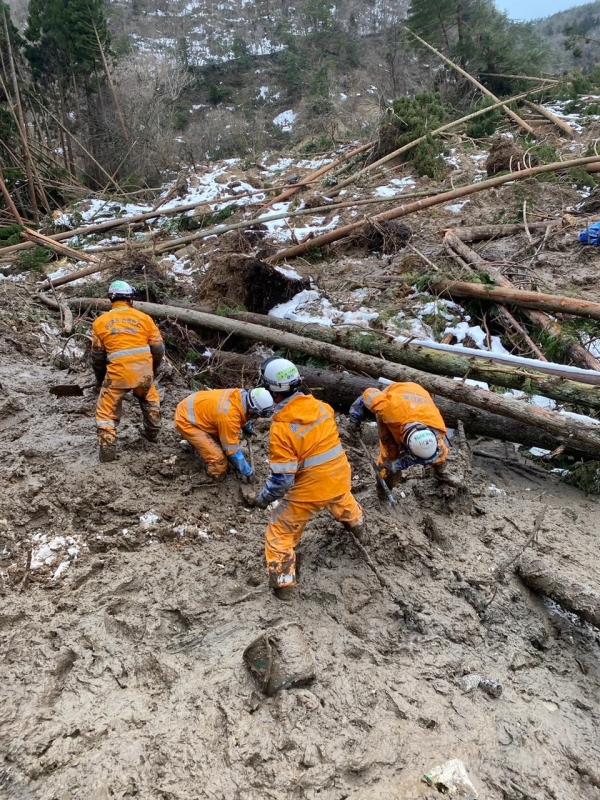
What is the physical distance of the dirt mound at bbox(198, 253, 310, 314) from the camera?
277 inches

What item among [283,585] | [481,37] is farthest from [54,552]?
[481,37]

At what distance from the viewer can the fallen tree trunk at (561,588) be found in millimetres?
2959

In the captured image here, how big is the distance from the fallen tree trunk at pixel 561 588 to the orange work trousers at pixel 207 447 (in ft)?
8.08

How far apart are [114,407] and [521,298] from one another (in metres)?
4.83

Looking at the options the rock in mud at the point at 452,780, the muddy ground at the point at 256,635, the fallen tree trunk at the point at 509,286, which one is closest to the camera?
the rock in mud at the point at 452,780

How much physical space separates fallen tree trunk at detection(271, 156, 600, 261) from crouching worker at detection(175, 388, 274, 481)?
16.1 feet

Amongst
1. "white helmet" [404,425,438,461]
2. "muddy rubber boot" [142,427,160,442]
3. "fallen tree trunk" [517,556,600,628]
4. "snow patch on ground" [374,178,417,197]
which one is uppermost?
"snow patch on ground" [374,178,417,197]

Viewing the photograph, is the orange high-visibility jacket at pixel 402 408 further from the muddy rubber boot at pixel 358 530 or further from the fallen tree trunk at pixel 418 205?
the fallen tree trunk at pixel 418 205

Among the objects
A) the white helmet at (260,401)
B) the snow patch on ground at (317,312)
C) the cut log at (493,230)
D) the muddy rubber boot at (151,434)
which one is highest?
the white helmet at (260,401)

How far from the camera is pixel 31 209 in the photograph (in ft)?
40.2

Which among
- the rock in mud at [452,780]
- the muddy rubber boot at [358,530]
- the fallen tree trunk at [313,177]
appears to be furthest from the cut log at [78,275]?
the rock in mud at [452,780]

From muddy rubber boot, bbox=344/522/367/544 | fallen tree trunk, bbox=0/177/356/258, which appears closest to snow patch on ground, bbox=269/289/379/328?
muddy rubber boot, bbox=344/522/367/544

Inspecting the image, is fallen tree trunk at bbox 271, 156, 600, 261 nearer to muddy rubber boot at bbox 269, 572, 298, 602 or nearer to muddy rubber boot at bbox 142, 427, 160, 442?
muddy rubber boot at bbox 142, 427, 160, 442

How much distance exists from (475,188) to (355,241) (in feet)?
7.73
